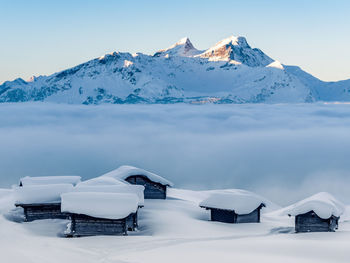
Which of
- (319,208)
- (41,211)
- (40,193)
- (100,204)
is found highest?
(100,204)

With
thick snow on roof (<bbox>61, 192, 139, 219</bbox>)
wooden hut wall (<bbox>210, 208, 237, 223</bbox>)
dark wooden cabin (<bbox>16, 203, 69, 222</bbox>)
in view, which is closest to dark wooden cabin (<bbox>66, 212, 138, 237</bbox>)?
thick snow on roof (<bbox>61, 192, 139, 219</bbox>)

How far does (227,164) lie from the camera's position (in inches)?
7372

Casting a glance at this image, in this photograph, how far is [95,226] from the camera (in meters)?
26.2

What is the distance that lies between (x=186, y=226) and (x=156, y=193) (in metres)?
10.9

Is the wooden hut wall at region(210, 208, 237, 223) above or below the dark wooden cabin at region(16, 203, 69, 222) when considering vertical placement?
below

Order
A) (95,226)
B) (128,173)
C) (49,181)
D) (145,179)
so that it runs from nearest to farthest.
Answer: (95,226) → (49,181) → (128,173) → (145,179)

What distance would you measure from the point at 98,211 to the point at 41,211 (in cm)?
659

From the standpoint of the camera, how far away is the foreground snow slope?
1806 centimetres

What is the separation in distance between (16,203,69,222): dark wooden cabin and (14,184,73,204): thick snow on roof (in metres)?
0.28

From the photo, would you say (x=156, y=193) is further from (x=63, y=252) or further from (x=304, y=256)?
(x=304, y=256)

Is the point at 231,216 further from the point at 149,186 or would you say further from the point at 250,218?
the point at 149,186

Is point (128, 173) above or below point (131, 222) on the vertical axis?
above

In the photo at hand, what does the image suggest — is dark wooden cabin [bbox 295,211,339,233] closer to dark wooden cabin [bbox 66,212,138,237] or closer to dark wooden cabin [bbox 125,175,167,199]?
dark wooden cabin [bbox 66,212,138,237]

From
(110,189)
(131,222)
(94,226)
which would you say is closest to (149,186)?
(110,189)
